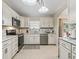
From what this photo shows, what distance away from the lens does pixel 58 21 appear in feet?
25.3

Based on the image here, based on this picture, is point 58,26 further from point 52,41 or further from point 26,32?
point 26,32

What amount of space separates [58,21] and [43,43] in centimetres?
242

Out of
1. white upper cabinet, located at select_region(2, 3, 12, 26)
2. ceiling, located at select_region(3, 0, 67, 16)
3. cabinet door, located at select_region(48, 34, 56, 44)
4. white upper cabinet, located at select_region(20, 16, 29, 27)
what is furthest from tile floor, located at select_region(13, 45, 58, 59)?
white upper cabinet, located at select_region(20, 16, 29, 27)

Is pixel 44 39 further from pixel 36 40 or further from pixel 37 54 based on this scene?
pixel 37 54

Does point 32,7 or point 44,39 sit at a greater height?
point 32,7

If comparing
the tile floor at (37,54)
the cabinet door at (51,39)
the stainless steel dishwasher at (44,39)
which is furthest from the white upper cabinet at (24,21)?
the tile floor at (37,54)

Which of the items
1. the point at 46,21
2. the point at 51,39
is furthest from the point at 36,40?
the point at 46,21

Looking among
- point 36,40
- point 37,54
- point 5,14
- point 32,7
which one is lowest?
point 37,54

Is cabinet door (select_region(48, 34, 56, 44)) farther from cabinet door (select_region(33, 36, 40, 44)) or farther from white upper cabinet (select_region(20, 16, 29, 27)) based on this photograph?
white upper cabinet (select_region(20, 16, 29, 27))

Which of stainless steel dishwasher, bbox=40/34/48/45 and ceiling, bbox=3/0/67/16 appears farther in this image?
stainless steel dishwasher, bbox=40/34/48/45

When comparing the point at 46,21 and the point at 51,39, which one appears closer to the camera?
the point at 51,39

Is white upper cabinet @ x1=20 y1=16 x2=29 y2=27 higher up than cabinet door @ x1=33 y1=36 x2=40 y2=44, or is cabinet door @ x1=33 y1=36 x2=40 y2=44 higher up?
white upper cabinet @ x1=20 y1=16 x2=29 y2=27

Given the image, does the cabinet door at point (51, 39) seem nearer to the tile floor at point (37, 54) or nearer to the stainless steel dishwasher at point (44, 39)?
the stainless steel dishwasher at point (44, 39)

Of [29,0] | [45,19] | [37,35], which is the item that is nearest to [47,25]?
[45,19]
